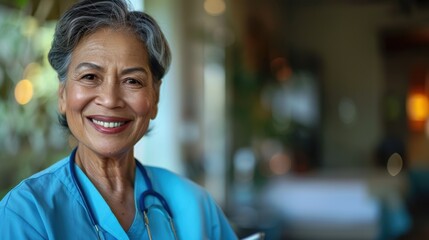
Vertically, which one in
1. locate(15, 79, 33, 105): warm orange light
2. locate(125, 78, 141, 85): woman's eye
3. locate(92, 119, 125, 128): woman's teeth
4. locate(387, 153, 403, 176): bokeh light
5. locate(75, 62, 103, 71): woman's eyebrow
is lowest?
locate(387, 153, 403, 176): bokeh light

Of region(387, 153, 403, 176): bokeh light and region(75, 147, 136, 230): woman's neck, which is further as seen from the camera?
region(387, 153, 403, 176): bokeh light

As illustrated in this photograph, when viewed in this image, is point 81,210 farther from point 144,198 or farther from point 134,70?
point 134,70

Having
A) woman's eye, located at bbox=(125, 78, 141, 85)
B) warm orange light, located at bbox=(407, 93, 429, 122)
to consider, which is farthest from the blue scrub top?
warm orange light, located at bbox=(407, 93, 429, 122)

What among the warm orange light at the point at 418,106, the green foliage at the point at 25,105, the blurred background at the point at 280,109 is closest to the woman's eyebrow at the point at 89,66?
the blurred background at the point at 280,109

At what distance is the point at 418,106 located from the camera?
9.83 metres

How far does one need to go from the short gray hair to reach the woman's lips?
4.6 inches

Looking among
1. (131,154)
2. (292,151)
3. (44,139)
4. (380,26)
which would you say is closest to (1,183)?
(44,139)

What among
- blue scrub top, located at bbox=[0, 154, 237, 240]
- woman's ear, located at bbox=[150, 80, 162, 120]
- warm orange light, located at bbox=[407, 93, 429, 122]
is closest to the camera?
blue scrub top, located at bbox=[0, 154, 237, 240]

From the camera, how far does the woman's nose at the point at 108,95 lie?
1.13 m

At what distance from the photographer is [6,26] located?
308 centimetres

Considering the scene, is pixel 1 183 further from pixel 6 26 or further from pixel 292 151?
pixel 292 151

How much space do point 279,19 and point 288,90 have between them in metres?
1.06

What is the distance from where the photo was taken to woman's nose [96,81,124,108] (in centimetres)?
113

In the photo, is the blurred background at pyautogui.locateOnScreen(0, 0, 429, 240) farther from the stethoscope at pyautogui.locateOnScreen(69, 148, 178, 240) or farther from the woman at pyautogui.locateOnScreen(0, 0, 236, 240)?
the stethoscope at pyautogui.locateOnScreen(69, 148, 178, 240)
